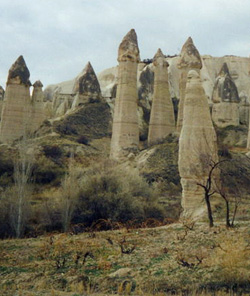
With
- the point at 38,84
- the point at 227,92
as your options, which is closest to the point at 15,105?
the point at 38,84

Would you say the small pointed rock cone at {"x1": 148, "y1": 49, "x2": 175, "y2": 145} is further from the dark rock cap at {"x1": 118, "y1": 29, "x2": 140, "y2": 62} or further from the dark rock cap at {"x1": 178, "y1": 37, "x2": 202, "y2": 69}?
the dark rock cap at {"x1": 118, "y1": 29, "x2": 140, "y2": 62}

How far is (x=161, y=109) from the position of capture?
26422 millimetres

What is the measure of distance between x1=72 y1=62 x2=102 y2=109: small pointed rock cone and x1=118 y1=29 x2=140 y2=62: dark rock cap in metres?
9.33

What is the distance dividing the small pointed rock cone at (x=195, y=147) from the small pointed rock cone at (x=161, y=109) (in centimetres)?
1282

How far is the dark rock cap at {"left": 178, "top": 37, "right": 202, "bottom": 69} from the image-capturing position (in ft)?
78.9

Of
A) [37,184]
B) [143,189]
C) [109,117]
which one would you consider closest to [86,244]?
[143,189]

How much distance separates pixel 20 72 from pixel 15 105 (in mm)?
2413

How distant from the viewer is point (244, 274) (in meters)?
6.73

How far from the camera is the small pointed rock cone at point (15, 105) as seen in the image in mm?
26781

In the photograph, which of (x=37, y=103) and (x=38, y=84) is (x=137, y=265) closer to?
(x=37, y=103)

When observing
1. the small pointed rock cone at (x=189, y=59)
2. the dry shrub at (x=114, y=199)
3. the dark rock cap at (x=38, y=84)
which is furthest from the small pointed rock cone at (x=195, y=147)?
the dark rock cap at (x=38, y=84)

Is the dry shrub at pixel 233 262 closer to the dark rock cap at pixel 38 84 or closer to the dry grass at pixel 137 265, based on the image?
the dry grass at pixel 137 265

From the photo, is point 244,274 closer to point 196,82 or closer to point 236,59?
point 196,82

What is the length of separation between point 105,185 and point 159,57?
43.4 feet
